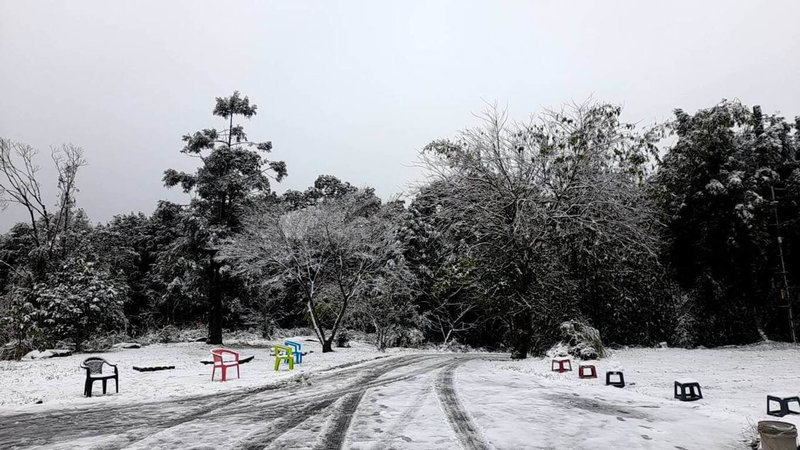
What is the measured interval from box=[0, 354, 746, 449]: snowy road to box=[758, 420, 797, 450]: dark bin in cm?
55

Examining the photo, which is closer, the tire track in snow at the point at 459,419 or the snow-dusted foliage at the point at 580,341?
the tire track in snow at the point at 459,419

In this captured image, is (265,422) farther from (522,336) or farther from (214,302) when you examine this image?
(214,302)

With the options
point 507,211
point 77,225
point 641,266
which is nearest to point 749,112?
point 641,266

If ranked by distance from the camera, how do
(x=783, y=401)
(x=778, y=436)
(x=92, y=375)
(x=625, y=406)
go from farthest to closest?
(x=92, y=375) → (x=625, y=406) → (x=783, y=401) → (x=778, y=436)

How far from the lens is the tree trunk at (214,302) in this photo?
70.7 feet

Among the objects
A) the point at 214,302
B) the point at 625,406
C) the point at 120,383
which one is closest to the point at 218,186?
the point at 214,302

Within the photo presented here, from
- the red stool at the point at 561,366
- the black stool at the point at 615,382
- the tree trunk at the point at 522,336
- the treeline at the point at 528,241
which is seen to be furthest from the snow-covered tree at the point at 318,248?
the black stool at the point at 615,382

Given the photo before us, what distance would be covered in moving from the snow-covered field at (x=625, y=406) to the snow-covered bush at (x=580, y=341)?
1825 millimetres

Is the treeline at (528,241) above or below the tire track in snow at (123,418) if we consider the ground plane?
above

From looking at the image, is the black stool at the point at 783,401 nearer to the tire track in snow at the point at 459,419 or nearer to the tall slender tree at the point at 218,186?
the tire track in snow at the point at 459,419

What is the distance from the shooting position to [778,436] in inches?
147

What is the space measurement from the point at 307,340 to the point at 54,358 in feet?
39.6

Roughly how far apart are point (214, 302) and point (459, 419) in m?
18.7

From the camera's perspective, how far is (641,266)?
17.6 m
